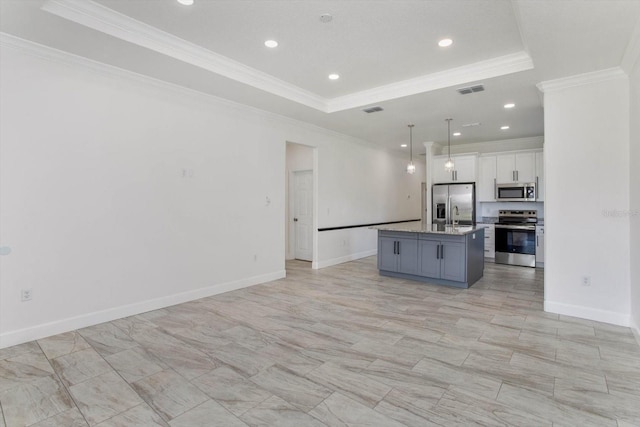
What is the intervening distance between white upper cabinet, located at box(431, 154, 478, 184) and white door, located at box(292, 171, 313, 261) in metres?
3.08

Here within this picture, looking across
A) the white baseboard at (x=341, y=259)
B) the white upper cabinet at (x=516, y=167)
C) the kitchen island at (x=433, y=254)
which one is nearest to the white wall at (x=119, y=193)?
the white baseboard at (x=341, y=259)

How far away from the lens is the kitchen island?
5219 millimetres

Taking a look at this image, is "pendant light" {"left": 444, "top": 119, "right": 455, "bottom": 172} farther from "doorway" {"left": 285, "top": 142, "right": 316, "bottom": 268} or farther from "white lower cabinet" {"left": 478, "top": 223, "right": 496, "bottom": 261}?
"doorway" {"left": 285, "top": 142, "right": 316, "bottom": 268}

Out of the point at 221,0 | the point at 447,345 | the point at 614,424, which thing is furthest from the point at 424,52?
the point at 614,424

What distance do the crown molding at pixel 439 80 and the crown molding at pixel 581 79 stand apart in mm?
528

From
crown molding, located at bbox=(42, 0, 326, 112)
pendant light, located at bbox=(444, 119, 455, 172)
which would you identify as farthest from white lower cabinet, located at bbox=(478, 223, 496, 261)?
crown molding, located at bbox=(42, 0, 326, 112)

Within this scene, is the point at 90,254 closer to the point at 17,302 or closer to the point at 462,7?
the point at 17,302

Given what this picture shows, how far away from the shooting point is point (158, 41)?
3.45 meters

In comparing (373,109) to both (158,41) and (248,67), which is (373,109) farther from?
(158,41)

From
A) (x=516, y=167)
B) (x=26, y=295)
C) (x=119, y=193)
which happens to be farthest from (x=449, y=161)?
(x=26, y=295)

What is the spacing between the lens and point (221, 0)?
2.90 metres

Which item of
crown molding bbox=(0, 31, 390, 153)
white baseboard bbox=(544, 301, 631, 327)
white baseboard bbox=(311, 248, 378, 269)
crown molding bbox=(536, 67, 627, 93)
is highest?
crown molding bbox=(0, 31, 390, 153)

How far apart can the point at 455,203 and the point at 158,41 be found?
666 centimetres

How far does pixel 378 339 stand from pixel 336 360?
612 millimetres
